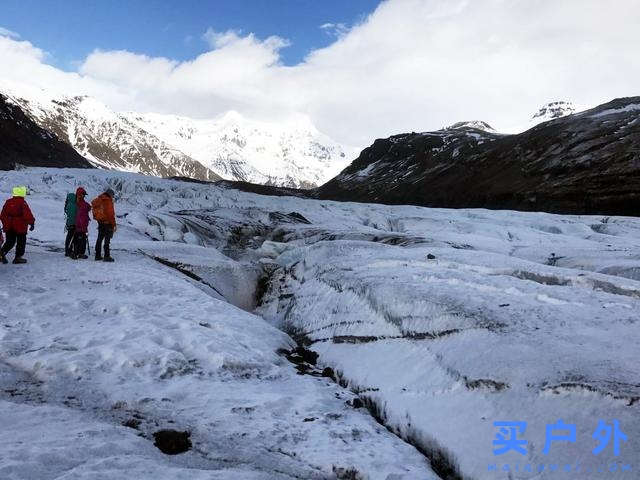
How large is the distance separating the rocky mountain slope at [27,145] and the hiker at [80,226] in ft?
352

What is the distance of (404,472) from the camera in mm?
5000

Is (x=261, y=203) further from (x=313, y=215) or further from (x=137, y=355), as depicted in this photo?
(x=137, y=355)

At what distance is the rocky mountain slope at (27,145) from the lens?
376 feet

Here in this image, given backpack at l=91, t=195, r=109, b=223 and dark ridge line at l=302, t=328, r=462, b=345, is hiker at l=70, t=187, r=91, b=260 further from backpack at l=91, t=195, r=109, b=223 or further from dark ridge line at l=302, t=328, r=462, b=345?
dark ridge line at l=302, t=328, r=462, b=345

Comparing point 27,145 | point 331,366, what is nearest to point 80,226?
point 331,366

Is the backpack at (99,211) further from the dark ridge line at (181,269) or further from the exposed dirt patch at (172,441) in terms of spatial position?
the exposed dirt patch at (172,441)

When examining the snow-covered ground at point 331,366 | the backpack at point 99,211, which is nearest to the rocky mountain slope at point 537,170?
the snow-covered ground at point 331,366

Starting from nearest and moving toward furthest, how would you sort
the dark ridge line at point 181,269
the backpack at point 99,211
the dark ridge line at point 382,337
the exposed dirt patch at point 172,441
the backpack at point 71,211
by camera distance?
the exposed dirt patch at point 172,441 → the dark ridge line at point 382,337 → the backpack at point 99,211 → the backpack at point 71,211 → the dark ridge line at point 181,269

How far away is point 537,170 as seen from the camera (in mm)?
69625

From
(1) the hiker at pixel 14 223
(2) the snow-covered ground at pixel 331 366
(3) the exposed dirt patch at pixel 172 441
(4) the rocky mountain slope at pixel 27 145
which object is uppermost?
(4) the rocky mountain slope at pixel 27 145

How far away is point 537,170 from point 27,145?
122 meters

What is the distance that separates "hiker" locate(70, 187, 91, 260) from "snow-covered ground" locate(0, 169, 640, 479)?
60cm

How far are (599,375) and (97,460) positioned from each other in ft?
17.2

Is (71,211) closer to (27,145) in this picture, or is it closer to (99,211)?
(99,211)
